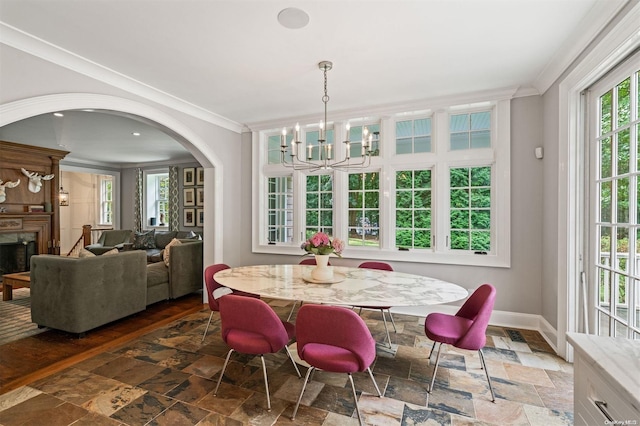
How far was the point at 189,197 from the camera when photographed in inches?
292

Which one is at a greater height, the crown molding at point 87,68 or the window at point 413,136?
the crown molding at point 87,68

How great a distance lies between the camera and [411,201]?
154 inches

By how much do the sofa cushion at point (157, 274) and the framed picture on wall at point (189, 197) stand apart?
3245 mm

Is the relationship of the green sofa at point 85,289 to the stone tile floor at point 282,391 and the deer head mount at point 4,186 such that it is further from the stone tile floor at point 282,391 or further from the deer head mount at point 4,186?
the deer head mount at point 4,186

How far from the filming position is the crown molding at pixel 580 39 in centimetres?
194

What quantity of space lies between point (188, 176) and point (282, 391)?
6445 mm

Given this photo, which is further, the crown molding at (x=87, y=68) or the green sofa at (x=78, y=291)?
the green sofa at (x=78, y=291)

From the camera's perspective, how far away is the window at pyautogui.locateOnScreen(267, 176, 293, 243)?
472 cm

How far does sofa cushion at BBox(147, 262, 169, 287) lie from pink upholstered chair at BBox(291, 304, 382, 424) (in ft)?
10.2

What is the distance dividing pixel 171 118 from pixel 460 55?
3.24 meters

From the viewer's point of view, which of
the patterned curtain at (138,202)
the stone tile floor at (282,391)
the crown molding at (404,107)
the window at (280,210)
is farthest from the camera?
the patterned curtain at (138,202)

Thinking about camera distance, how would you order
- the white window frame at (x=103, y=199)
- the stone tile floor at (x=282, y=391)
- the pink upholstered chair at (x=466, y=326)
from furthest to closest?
the white window frame at (x=103, y=199) < the pink upholstered chair at (x=466, y=326) < the stone tile floor at (x=282, y=391)

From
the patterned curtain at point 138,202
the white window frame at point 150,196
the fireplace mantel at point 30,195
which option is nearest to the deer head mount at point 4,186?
the fireplace mantel at point 30,195

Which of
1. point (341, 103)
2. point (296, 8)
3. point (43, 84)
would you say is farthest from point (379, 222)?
point (43, 84)
